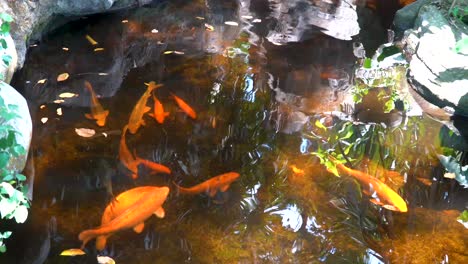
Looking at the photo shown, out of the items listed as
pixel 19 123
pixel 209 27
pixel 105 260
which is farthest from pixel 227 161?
pixel 209 27

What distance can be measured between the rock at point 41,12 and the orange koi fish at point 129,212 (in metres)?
2.29

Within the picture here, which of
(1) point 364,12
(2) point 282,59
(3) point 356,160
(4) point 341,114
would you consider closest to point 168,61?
(2) point 282,59

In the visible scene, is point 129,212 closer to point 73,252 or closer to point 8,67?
point 73,252

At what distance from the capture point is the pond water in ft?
9.95

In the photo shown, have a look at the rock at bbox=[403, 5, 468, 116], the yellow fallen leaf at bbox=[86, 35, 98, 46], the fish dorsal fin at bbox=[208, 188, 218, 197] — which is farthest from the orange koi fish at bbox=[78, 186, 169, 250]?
the rock at bbox=[403, 5, 468, 116]

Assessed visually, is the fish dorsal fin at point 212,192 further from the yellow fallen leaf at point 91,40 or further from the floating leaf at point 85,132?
the yellow fallen leaf at point 91,40

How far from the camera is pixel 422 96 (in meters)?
4.93

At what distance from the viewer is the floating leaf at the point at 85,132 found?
3864 mm

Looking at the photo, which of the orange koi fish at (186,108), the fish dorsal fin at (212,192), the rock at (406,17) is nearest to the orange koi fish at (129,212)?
the fish dorsal fin at (212,192)

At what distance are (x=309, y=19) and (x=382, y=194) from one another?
361cm

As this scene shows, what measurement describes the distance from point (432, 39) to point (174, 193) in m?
3.24

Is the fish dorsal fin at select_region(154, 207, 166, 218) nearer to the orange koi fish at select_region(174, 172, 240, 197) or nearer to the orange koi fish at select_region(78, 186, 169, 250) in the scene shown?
the orange koi fish at select_region(78, 186, 169, 250)

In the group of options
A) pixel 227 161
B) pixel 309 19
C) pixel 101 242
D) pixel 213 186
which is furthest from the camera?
pixel 309 19

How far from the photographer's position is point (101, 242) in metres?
2.93
